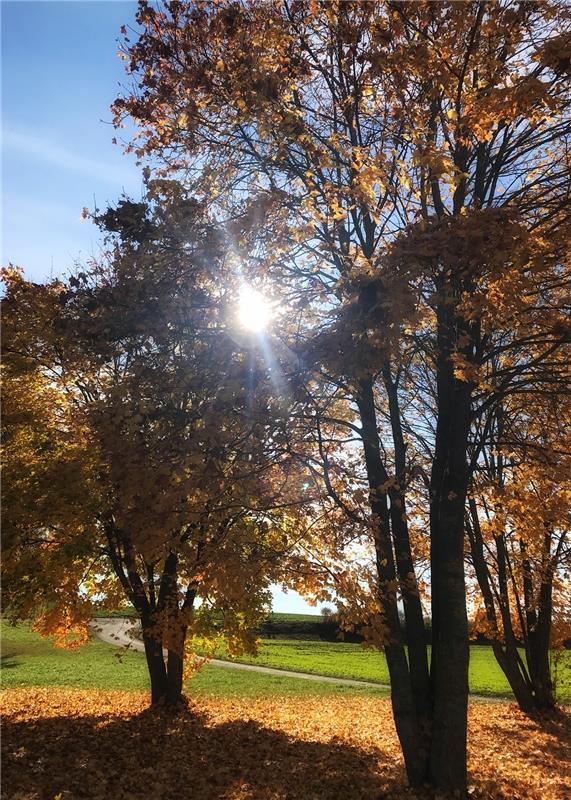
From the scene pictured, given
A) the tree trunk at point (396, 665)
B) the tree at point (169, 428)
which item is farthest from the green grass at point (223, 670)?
the tree at point (169, 428)

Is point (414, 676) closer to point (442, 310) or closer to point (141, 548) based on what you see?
point (141, 548)

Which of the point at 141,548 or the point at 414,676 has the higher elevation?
the point at 141,548

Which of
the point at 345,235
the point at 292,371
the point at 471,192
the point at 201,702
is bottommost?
the point at 201,702

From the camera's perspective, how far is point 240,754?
9.85 m

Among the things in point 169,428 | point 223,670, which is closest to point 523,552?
point 169,428

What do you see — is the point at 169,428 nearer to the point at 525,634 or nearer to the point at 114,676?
the point at 525,634

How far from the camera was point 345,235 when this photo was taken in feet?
28.0

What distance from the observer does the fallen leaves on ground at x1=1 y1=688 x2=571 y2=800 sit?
7.64 meters

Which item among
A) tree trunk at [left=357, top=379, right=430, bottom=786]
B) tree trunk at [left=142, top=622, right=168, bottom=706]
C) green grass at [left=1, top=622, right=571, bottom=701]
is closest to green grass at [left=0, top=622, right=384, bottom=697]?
green grass at [left=1, top=622, right=571, bottom=701]

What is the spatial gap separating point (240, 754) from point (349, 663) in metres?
28.6

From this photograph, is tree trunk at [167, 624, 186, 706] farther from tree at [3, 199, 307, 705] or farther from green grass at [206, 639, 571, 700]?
green grass at [206, 639, 571, 700]

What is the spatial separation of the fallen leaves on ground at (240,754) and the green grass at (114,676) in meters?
7.36

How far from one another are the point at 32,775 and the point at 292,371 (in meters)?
7.16

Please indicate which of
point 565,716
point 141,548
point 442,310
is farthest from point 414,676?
point 565,716
